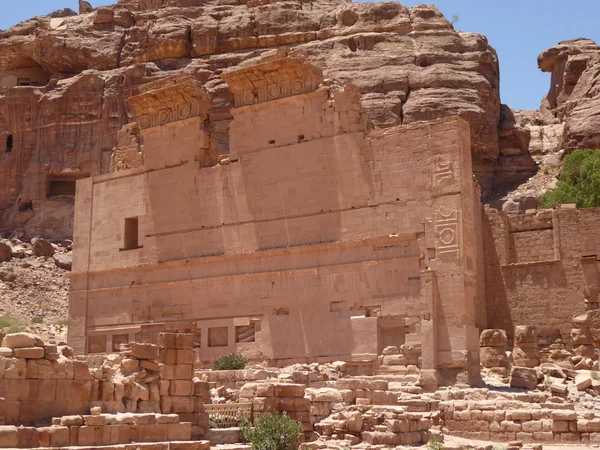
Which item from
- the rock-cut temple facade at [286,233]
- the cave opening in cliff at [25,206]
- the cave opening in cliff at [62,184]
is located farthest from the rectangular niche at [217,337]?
the cave opening in cliff at [25,206]

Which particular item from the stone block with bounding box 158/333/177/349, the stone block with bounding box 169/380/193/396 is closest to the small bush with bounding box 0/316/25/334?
the stone block with bounding box 158/333/177/349

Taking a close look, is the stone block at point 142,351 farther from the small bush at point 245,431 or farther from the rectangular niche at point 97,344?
the rectangular niche at point 97,344

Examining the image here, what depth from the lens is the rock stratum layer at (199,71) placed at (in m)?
39.1

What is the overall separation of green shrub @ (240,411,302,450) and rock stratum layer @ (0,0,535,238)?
89.4ft

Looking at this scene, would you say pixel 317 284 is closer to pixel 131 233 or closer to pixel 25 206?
pixel 131 233

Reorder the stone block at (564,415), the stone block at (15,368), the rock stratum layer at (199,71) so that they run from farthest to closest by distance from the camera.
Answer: the rock stratum layer at (199,71) < the stone block at (564,415) < the stone block at (15,368)

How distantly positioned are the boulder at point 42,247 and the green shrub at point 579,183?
2175 cm

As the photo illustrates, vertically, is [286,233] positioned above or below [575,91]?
below

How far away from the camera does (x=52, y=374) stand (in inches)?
407

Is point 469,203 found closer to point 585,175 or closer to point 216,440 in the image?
point 216,440

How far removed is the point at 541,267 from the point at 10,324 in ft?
58.4

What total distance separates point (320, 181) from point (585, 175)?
16439mm

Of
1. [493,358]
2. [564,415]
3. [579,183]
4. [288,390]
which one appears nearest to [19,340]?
[288,390]

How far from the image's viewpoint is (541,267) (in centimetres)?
2155
